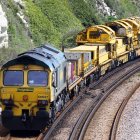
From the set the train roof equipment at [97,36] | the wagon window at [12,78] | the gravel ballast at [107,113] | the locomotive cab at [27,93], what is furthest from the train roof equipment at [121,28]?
the wagon window at [12,78]

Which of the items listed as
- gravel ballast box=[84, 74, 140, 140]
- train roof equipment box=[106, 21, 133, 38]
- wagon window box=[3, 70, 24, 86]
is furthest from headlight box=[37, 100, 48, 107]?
train roof equipment box=[106, 21, 133, 38]

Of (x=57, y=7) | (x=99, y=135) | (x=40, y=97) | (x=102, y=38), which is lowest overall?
(x=99, y=135)

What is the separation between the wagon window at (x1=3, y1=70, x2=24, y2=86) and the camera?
18688mm

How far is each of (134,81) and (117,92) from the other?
3.95 meters

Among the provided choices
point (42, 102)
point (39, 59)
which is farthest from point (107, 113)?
point (39, 59)

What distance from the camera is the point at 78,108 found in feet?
77.2

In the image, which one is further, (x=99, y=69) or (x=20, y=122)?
(x=99, y=69)

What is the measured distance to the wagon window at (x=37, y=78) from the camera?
18614mm

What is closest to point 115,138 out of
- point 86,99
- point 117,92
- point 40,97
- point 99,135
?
point 99,135

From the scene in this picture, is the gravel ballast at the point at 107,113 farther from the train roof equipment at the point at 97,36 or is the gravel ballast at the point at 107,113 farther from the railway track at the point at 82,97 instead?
the train roof equipment at the point at 97,36

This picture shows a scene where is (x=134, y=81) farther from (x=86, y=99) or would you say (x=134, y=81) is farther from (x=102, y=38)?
(x=86, y=99)

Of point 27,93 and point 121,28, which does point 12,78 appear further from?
point 121,28

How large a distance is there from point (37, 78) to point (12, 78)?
997 millimetres

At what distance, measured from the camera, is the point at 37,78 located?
61.5 feet
